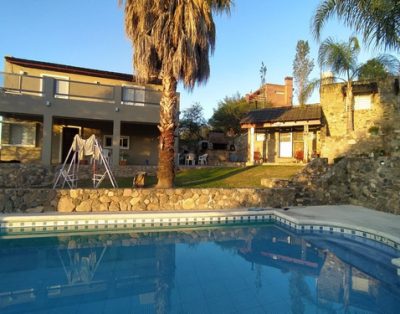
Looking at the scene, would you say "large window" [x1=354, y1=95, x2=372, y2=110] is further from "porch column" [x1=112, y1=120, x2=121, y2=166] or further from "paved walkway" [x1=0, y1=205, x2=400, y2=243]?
"porch column" [x1=112, y1=120, x2=121, y2=166]

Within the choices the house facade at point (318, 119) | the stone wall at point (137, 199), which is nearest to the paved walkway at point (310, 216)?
the stone wall at point (137, 199)

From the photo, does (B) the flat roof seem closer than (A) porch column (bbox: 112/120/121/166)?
No

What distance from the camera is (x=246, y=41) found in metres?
18.5

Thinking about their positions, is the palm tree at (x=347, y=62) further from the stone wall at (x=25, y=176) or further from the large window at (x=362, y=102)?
the stone wall at (x=25, y=176)

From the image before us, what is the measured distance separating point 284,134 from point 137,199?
16.1m

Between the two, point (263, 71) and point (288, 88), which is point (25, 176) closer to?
point (288, 88)

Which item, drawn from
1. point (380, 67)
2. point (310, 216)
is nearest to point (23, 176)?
point (310, 216)

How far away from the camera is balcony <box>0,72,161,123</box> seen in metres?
16.0

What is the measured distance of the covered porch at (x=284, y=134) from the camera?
72.2ft

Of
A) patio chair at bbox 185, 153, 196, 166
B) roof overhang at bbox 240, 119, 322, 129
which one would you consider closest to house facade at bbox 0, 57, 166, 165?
patio chair at bbox 185, 153, 196, 166

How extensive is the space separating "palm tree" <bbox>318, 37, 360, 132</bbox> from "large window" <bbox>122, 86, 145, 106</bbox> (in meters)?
11.7

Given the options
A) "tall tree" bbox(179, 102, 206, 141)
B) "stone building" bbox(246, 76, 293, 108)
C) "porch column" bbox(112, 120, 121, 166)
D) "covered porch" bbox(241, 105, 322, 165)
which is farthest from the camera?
"stone building" bbox(246, 76, 293, 108)

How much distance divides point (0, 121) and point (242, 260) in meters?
16.9

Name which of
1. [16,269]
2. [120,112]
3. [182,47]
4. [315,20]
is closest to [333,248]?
[315,20]
